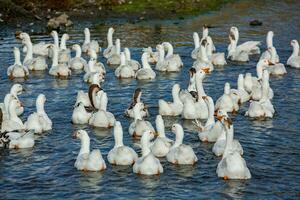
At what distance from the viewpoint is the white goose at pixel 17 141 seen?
26.4 m

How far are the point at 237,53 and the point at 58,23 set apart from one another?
18296 millimetres

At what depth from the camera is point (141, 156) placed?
82.5 ft

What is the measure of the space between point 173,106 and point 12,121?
266 inches

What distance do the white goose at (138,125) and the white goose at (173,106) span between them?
2133 mm

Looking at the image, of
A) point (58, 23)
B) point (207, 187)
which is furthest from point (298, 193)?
point (58, 23)

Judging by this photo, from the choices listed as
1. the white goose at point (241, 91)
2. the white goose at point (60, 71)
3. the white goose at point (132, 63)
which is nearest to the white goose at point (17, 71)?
the white goose at point (60, 71)

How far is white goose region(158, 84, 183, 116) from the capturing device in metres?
30.5

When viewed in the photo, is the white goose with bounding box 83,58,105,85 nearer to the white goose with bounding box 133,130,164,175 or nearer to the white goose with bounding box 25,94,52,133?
the white goose with bounding box 25,94,52,133

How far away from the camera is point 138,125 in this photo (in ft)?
89.6

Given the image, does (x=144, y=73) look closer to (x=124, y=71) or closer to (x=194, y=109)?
(x=124, y=71)

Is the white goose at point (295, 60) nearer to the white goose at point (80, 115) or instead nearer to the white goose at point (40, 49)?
the white goose at point (80, 115)

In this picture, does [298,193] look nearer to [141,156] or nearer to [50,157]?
[141,156]

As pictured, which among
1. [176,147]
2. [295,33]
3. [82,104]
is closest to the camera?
[176,147]

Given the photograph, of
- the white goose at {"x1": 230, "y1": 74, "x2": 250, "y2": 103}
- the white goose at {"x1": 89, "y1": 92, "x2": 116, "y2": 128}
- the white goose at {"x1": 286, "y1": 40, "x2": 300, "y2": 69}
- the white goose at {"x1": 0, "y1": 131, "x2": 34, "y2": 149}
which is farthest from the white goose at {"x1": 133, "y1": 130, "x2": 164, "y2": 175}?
the white goose at {"x1": 286, "y1": 40, "x2": 300, "y2": 69}
